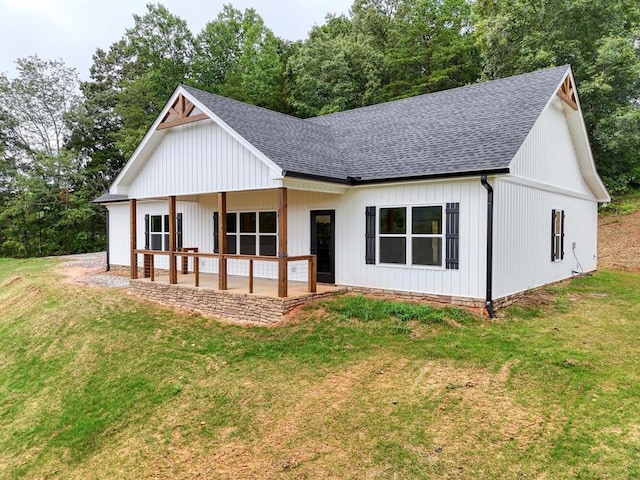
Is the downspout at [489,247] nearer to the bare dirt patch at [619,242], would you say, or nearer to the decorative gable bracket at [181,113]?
the decorative gable bracket at [181,113]

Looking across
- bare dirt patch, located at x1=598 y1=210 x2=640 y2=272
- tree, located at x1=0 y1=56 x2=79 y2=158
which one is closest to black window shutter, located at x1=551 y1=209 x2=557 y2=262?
bare dirt patch, located at x1=598 y1=210 x2=640 y2=272

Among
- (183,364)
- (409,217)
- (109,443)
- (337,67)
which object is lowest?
(109,443)

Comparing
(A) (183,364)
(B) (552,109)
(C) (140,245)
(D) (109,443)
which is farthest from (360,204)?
(C) (140,245)

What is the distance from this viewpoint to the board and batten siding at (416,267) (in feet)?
26.6

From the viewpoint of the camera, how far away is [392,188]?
9.22 m

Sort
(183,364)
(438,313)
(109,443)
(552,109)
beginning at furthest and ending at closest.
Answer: (552,109)
(438,313)
(183,364)
(109,443)

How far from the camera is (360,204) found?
32.0 ft

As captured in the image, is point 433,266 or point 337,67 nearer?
point 433,266

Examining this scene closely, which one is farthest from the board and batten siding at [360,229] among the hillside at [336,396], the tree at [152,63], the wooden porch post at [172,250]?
the tree at [152,63]

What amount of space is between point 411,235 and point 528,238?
302cm

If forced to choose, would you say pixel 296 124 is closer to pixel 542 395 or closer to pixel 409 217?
pixel 409 217

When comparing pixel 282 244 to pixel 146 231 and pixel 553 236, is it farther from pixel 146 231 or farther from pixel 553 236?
pixel 146 231

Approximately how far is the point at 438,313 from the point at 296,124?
24.1ft

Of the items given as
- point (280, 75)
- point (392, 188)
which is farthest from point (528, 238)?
point (280, 75)
